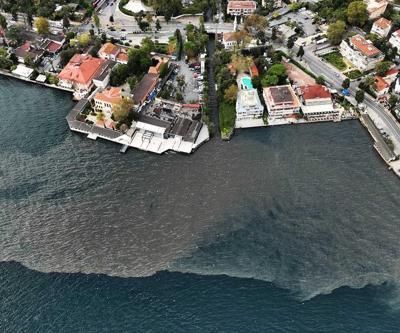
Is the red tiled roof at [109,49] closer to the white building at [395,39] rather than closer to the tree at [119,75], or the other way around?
the tree at [119,75]

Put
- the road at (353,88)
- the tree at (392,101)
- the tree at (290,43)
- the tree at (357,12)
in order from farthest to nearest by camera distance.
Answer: the tree at (357,12), the tree at (290,43), the tree at (392,101), the road at (353,88)

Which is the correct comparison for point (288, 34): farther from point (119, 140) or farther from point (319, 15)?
point (119, 140)

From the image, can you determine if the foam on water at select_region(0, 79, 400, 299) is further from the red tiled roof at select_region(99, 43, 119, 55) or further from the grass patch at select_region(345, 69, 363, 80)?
the red tiled roof at select_region(99, 43, 119, 55)

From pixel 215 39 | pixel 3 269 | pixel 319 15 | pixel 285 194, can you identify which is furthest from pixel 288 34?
pixel 3 269

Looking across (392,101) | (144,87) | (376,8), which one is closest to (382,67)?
(392,101)

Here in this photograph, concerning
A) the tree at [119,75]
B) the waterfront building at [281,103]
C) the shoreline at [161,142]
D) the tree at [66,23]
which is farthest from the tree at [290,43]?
the tree at [66,23]

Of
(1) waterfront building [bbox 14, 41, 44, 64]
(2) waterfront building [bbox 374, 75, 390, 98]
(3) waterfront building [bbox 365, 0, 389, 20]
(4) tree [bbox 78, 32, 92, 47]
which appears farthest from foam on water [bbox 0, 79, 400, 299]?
(3) waterfront building [bbox 365, 0, 389, 20]
